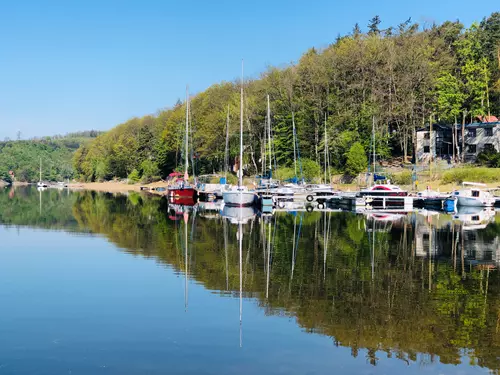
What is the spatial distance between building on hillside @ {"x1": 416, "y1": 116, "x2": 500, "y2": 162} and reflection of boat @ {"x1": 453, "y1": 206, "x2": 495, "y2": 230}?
64.7 ft

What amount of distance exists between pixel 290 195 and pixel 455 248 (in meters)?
47.2

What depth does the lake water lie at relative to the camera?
14352 mm

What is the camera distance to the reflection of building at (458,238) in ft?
105

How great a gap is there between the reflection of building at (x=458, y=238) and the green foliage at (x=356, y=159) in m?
31.6

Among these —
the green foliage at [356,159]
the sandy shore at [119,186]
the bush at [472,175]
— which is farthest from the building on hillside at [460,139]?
the sandy shore at [119,186]

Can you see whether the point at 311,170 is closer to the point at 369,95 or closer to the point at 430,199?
the point at 369,95

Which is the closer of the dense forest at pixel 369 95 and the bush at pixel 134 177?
the dense forest at pixel 369 95

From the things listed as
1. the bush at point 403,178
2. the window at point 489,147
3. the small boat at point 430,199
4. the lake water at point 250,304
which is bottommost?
the lake water at point 250,304

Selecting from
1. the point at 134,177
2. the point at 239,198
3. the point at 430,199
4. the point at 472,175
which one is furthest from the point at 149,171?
the point at 430,199

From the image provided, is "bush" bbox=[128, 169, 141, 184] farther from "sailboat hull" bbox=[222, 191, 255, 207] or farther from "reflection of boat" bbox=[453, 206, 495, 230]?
"reflection of boat" bbox=[453, 206, 495, 230]

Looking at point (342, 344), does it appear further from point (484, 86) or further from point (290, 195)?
point (484, 86)

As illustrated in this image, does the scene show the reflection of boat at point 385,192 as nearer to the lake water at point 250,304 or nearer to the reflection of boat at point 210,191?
the reflection of boat at point 210,191

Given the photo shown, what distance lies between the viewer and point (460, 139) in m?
95.0

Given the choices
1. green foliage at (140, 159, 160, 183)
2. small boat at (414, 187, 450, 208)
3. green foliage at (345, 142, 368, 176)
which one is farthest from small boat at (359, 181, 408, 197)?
green foliage at (140, 159, 160, 183)
